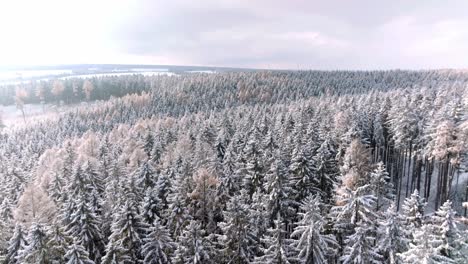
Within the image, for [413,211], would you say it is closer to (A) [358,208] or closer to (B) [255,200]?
(A) [358,208]

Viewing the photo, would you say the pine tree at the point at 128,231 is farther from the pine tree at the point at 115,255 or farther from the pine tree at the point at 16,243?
the pine tree at the point at 16,243

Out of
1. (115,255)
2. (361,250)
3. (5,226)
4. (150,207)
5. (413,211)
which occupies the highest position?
(413,211)

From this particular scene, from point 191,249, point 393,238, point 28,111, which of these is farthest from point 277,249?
point 28,111

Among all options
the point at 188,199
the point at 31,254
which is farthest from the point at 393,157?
the point at 31,254

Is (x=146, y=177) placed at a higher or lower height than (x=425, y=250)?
lower

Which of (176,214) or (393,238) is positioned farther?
(176,214)

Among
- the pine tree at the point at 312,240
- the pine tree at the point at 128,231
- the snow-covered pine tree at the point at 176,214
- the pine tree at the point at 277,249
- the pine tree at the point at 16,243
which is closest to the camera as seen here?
the pine tree at the point at 277,249

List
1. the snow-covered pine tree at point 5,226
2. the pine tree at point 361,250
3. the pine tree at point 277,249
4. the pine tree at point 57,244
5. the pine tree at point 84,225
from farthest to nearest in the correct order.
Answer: the snow-covered pine tree at point 5,226 → the pine tree at point 84,225 → the pine tree at point 57,244 → the pine tree at point 277,249 → the pine tree at point 361,250

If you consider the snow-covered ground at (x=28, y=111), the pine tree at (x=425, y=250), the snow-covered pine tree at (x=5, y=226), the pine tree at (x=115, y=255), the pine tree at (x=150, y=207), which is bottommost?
the snow-covered ground at (x=28, y=111)

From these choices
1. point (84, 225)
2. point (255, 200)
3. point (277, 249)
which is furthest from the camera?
point (255, 200)

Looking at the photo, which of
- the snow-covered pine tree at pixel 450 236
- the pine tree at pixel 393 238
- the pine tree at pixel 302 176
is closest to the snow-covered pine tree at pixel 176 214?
the pine tree at pixel 302 176

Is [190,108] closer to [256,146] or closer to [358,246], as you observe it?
[256,146]
